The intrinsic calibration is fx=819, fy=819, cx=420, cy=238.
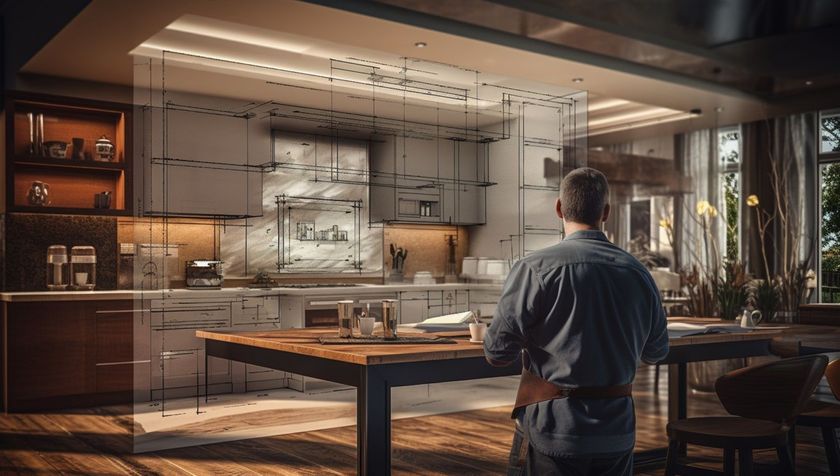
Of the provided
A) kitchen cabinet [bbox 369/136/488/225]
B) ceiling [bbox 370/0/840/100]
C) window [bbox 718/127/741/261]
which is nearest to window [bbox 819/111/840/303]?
window [bbox 718/127/741/261]

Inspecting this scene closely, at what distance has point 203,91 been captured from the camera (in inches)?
300

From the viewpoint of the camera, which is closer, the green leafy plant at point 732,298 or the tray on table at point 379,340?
the tray on table at point 379,340

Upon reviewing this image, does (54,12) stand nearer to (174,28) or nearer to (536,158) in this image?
(174,28)

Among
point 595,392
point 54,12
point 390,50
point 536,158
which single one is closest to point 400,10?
point 390,50

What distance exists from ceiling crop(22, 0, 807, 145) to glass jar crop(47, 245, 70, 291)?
150 centimetres

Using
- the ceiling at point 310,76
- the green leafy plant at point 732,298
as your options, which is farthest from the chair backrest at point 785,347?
the ceiling at point 310,76

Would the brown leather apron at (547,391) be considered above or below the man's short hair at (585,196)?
below

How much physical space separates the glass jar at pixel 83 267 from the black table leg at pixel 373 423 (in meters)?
5.19

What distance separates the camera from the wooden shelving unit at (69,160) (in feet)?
22.7

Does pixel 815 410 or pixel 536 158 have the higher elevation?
pixel 536 158

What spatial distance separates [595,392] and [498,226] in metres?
→ 7.09

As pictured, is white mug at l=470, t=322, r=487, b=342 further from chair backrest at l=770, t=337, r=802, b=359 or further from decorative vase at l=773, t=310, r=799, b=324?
decorative vase at l=773, t=310, r=799, b=324

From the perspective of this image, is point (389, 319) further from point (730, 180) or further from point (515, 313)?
point (730, 180)

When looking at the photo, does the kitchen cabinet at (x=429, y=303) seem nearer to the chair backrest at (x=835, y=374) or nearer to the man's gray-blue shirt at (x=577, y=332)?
the chair backrest at (x=835, y=374)
